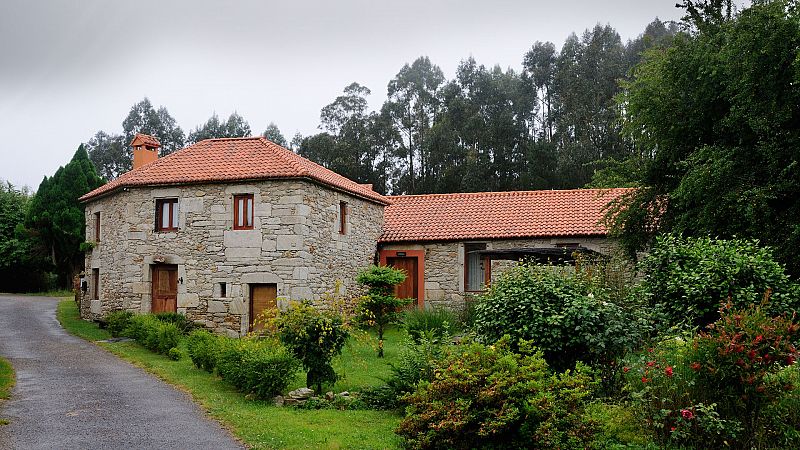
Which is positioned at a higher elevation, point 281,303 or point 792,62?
point 792,62

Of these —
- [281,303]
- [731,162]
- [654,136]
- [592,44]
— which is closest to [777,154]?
[731,162]

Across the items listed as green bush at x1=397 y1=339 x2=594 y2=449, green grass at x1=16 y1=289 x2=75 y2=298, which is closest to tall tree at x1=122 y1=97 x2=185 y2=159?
green grass at x1=16 y1=289 x2=75 y2=298

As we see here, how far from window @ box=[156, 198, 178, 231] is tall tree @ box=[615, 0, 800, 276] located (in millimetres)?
13505

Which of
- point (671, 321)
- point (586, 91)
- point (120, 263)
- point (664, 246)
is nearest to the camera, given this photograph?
point (671, 321)

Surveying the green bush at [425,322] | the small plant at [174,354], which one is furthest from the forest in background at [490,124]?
the small plant at [174,354]

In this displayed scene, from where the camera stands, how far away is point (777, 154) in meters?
14.6

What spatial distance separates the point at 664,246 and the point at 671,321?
1.65m

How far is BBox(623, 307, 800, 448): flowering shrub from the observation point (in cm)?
728

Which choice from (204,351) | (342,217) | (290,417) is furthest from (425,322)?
(342,217)

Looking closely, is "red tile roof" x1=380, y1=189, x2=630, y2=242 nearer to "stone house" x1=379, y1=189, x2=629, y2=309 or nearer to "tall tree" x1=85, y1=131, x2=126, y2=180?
"stone house" x1=379, y1=189, x2=629, y2=309

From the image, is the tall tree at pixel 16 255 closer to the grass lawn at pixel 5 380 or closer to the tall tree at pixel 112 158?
the tall tree at pixel 112 158

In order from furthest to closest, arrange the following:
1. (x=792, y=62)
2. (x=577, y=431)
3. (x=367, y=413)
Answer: (x=792, y=62) → (x=367, y=413) → (x=577, y=431)

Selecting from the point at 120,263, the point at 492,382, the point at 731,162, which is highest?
the point at 731,162

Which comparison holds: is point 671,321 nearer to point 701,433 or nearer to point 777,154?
point 701,433
